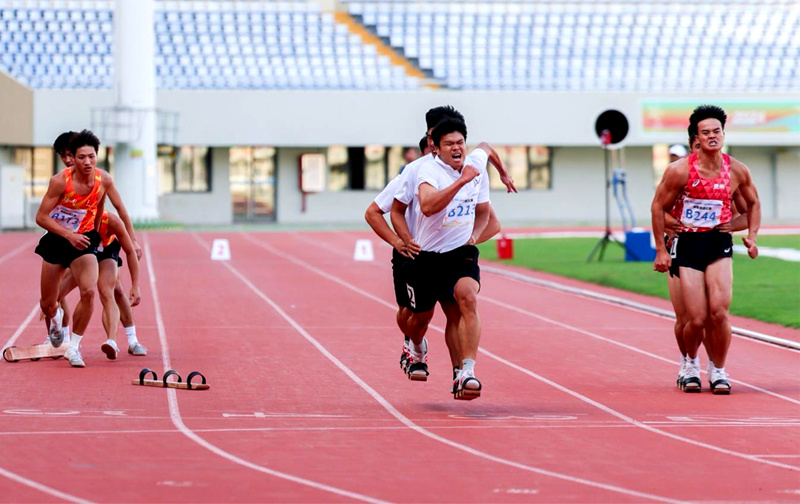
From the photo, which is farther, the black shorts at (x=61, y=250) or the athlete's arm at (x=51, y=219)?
the black shorts at (x=61, y=250)

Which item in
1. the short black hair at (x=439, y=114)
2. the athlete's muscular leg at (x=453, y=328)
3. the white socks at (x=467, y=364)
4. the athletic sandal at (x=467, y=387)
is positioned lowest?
the athletic sandal at (x=467, y=387)

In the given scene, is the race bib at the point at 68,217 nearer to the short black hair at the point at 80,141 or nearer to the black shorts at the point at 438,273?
the short black hair at the point at 80,141

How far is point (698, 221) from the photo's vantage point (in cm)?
1038

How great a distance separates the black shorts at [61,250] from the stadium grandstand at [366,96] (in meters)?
32.2

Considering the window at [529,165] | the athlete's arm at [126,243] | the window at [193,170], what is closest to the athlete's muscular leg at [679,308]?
the athlete's arm at [126,243]

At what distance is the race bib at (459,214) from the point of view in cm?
923

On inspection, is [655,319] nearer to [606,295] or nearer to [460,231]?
[606,295]

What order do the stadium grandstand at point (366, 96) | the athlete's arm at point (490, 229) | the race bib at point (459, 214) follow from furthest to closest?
the stadium grandstand at point (366, 96) < the athlete's arm at point (490, 229) < the race bib at point (459, 214)

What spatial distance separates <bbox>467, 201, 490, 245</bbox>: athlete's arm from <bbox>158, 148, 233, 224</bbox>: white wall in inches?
1586

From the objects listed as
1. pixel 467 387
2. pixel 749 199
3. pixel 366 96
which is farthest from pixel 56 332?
pixel 366 96

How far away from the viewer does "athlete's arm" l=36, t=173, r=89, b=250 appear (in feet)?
37.2

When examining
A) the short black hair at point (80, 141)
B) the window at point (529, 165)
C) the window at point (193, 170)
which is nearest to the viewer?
the short black hair at point (80, 141)

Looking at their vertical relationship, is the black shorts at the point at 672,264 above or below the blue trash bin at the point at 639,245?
above

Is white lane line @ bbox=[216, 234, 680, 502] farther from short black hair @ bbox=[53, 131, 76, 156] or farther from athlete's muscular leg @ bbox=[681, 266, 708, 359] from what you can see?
short black hair @ bbox=[53, 131, 76, 156]
